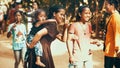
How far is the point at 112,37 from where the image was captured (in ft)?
12.5

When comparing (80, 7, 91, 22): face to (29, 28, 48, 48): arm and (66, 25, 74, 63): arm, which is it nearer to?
(66, 25, 74, 63): arm

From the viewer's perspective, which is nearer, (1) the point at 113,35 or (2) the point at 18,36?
(1) the point at 113,35

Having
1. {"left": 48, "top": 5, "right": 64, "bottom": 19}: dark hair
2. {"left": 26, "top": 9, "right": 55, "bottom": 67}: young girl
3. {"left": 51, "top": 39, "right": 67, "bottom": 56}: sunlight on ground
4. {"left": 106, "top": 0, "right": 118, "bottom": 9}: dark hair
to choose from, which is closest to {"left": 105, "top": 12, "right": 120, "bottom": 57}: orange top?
{"left": 106, "top": 0, "right": 118, "bottom": 9}: dark hair

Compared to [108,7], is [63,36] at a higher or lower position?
lower

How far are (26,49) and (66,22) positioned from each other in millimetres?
621

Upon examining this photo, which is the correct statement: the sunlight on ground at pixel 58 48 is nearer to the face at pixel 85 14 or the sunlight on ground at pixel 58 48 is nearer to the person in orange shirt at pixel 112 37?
the face at pixel 85 14

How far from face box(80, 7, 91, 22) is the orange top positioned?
0.94ft

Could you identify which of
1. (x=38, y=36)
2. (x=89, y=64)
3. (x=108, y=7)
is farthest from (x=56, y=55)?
(x=108, y=7)

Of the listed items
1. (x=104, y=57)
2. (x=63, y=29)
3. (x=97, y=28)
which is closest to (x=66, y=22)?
(x=63, y=29)

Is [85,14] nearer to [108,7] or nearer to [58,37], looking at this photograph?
[108,7]

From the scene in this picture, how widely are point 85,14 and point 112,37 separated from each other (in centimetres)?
45

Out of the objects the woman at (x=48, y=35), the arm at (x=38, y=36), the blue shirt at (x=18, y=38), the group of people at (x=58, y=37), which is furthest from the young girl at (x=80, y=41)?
the blue shirt at (x=18, y=38)

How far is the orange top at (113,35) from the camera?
3770 millimetres

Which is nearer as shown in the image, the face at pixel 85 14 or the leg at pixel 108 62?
the leg at pixel 108 62
